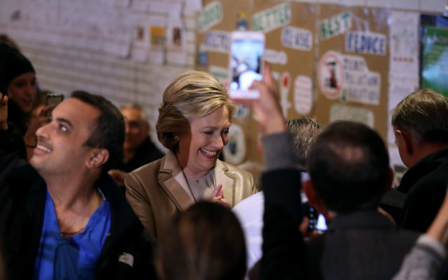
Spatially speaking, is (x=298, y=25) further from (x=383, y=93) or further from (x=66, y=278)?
(x=66, y=278)

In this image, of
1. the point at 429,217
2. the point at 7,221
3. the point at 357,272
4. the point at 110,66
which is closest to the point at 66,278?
the point at 7,221

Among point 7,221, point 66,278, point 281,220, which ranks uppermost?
point 281,220

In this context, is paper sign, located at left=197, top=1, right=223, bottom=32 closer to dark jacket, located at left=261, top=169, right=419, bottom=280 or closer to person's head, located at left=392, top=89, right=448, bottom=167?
person's head, located at left=392, top=89, right=448, bottom=167

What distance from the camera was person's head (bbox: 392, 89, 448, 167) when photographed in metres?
2.86

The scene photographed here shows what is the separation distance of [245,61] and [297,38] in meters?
3.36

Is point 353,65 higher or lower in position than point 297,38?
lower

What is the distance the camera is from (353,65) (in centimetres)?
507

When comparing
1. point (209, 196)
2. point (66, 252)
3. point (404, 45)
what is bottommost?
point (66, 252)

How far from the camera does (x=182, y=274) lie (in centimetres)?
150

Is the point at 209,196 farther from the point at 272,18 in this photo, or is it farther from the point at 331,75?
the point at 272,18

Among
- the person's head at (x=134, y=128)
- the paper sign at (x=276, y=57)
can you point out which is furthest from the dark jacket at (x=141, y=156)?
the paper sign at (x=276, y=57)

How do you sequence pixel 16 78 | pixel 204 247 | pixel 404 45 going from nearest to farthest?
pixel 204 247, pixel 16 78, pixel 404 45

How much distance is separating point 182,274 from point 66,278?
1.08 metres

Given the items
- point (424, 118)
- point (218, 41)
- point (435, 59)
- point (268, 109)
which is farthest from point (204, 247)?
point (218, 41)
